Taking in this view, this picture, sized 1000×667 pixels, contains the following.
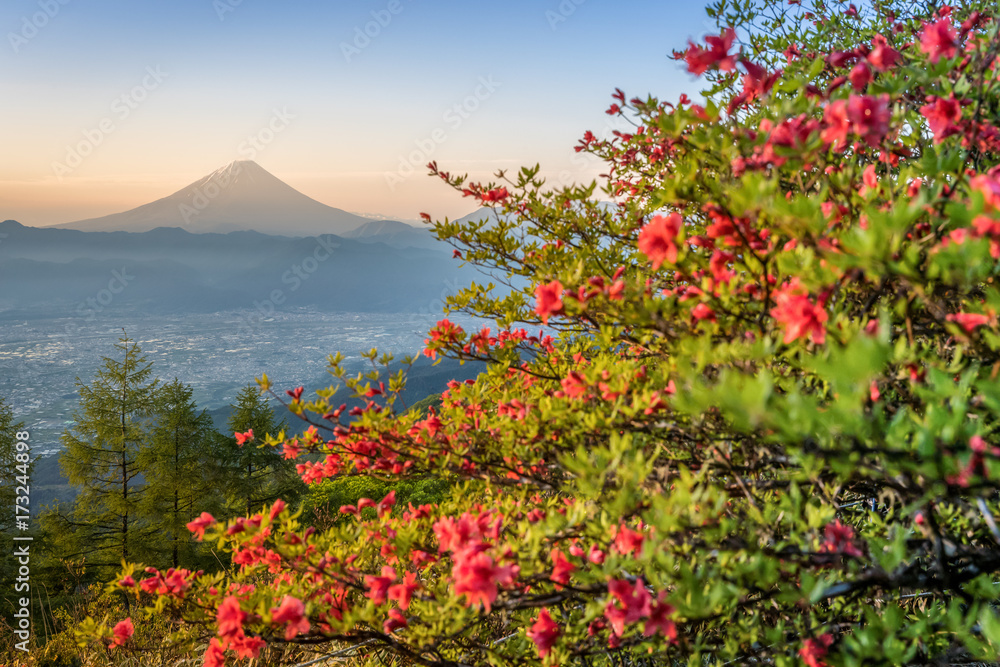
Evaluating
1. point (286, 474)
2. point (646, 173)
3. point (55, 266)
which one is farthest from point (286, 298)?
point (646, 173)

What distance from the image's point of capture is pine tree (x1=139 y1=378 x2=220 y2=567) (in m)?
11.8

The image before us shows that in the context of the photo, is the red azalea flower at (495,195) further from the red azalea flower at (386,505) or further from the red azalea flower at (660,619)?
the red azalea flower at (660,619)

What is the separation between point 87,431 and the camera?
38.7 feet

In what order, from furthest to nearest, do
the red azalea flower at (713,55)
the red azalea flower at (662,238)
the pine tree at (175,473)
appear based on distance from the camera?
the pine tree at (175,473) → the red azalea flower at (713,55) → the red azalea flower at (662,238)

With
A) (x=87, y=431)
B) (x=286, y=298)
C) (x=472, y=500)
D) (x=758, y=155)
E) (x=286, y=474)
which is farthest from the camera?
(x=286, y=298)

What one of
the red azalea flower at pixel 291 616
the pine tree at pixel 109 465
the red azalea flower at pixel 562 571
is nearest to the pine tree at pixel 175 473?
the pine tree at pixel 109 465

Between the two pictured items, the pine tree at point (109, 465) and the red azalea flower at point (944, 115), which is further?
the pine tree at point (109, 465)

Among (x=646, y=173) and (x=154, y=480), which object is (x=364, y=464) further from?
(x=154, y=480)

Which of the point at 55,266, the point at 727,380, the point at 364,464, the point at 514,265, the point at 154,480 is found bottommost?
the point at 154,480

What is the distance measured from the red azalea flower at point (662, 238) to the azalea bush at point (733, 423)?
1 cm

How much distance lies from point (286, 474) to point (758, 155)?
54.0 feet

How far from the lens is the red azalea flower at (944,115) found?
139cm

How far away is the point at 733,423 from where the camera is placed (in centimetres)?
131

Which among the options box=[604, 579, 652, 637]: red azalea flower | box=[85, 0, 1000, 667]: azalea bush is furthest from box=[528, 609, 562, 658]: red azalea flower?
box=[604, 579, 652, 637]: red azalea flower
